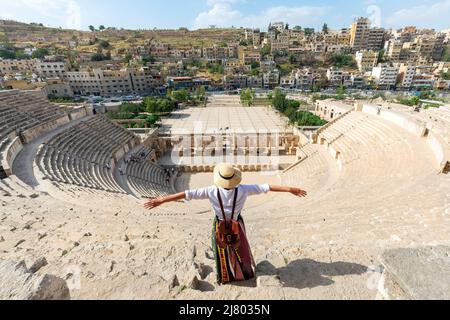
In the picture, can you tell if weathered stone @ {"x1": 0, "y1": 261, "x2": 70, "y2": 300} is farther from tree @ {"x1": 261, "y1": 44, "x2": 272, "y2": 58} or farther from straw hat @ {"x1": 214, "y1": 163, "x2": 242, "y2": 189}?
tree @ {"x1": 261, "y1": 44, "x2": 272, "y2": 58}

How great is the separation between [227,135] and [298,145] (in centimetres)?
708

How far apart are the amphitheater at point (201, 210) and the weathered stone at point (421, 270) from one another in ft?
0.11

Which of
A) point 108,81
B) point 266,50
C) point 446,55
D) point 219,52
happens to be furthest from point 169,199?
point 446,55

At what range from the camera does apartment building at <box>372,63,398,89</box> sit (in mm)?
47875

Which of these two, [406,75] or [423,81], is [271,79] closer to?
[406,75]

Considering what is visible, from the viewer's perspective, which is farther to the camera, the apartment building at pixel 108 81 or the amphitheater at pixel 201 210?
the apartment building at pixel 108 81

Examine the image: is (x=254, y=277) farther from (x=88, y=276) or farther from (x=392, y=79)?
(x=392, y=79)

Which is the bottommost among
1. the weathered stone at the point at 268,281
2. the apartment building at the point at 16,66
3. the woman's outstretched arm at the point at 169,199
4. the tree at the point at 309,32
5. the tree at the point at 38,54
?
the weathered stone at the point at 268,281

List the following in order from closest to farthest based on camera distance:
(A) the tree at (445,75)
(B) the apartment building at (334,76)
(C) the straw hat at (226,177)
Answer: (C) the straw hat at (226,177), (A) the tree at (445,75), (B) the apartment building at (334,76)

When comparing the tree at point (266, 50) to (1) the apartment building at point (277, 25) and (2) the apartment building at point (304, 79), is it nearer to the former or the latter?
(2) the apartment building at point (304, 79)

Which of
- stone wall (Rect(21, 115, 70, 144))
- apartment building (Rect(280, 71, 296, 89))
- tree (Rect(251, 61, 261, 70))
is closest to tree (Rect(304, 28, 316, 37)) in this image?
tree (Rect(251, 61, 261, 70))

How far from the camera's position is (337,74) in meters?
51.0

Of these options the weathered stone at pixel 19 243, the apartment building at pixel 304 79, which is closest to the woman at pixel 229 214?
the weathered stone at pixel 19 243

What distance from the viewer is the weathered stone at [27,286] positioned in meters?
2.08
